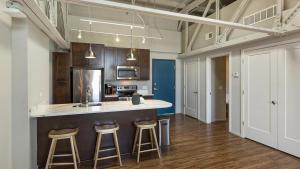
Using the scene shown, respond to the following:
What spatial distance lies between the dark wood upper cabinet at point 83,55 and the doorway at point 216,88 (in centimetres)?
342

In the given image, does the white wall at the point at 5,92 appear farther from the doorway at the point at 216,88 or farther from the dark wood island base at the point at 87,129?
the doorway at the point at 216,88

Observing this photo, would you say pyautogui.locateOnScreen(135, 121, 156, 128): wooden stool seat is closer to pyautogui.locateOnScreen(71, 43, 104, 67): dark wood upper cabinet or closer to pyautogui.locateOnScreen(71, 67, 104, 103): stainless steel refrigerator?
pyautogui.locateOnScreen(71, 67, 104, 103): stainless steel refrigerator

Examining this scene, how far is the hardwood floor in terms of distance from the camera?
2.99 m

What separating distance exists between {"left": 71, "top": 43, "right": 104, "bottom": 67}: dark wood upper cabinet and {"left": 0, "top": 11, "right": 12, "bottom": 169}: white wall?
2689 millimetres

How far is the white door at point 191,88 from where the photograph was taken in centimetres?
636

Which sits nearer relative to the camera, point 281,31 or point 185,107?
point 281,31

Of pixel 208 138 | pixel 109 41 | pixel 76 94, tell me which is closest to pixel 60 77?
pixel 76 94

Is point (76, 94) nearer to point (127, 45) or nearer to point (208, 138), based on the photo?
point (127, 45)

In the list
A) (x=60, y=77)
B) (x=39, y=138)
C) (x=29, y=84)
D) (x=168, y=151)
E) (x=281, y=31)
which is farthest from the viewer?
(x=60, y=77)

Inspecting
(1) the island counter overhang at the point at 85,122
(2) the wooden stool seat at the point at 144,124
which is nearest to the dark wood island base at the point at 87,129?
(1) the island counter overhang at the point at 85,122

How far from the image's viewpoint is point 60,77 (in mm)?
4859

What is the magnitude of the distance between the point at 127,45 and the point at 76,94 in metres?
2.39

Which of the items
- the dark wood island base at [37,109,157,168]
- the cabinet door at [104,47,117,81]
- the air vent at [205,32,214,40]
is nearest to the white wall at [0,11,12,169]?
the dark wood island base at [37,109,157,168]

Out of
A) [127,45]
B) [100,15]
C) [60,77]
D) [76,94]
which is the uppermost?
[100,15]
